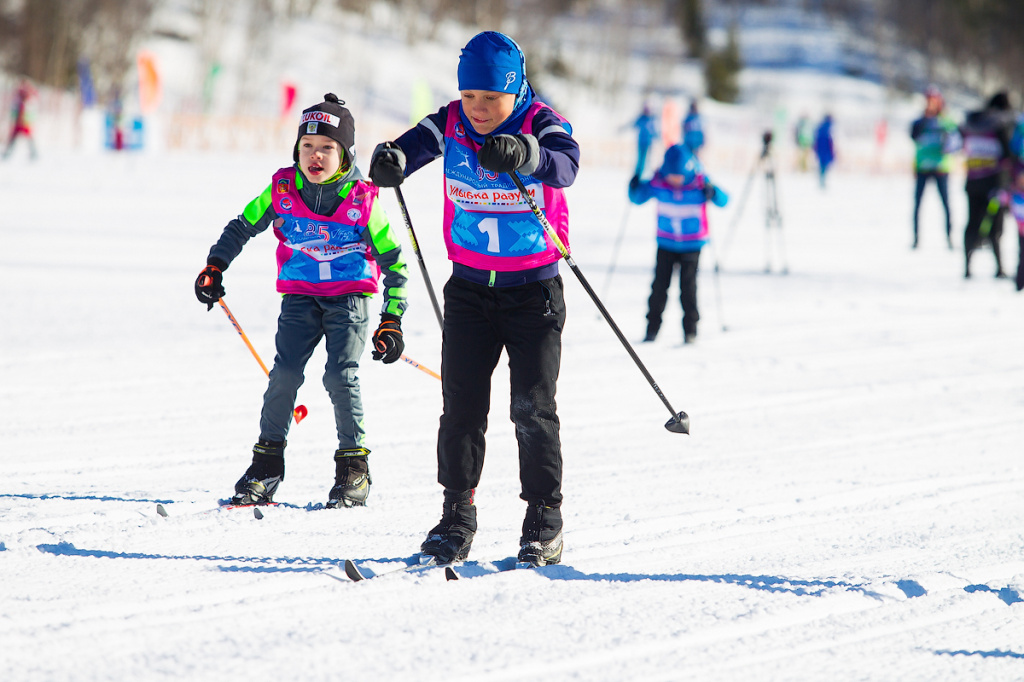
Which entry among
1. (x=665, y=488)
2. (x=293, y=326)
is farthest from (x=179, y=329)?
(x=665, y=488)

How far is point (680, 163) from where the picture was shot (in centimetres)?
720

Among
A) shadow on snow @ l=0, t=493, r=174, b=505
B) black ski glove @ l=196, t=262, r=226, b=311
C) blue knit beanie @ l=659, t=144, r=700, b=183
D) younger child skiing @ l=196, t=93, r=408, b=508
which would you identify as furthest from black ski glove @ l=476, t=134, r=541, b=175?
blue knit beanie @ l=659, t=144, r=700, b=183

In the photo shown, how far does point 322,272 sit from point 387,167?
887 mm

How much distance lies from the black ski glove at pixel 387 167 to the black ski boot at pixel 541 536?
1.13 metres

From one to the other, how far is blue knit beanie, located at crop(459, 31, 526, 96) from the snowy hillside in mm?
1491

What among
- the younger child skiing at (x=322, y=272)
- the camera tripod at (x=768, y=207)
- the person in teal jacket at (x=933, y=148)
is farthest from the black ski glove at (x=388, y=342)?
the person in teal jacket at (x=933, y=148)

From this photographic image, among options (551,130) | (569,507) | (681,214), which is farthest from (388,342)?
(681,214)

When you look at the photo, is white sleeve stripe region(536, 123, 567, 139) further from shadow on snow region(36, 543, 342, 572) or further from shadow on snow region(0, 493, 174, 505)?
shadow on snow region(0, 493, 174, 505)

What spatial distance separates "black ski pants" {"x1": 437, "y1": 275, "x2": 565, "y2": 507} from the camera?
2.99 meters

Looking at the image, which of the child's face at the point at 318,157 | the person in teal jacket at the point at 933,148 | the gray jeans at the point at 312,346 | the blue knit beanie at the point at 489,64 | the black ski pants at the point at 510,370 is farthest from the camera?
the person in teal jacket at the point at 933,148

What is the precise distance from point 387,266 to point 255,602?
1339 mm

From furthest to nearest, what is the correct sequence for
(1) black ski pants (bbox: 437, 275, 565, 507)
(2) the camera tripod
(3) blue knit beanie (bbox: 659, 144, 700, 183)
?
(2) the camera tripod, (3) blue knit beanie (bbox: 659, 144, 700, 183), (1) black ski pants (bbox: 437, 275, 565, 507)

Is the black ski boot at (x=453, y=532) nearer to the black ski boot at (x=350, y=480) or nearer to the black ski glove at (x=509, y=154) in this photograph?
the black ski boot at (x=350, y=480)

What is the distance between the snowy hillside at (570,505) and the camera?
2551 mm
